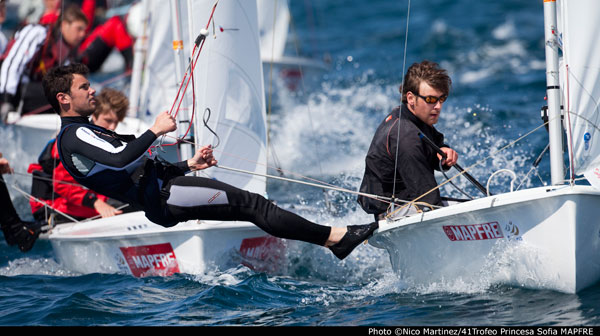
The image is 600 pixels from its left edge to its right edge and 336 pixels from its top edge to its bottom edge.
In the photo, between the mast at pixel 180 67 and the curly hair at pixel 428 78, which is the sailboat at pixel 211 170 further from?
the curly hair at pixel 428 78

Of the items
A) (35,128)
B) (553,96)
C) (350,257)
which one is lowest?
(350,257)

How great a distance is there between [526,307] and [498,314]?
15cm

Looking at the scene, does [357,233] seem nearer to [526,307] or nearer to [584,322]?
[526,307]

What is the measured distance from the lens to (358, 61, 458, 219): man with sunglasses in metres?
4.10

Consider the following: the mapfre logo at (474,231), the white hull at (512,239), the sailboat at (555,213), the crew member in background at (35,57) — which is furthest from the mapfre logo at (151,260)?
the crew member in background at (35,57)

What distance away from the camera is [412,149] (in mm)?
4074

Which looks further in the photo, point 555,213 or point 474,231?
point 474,231

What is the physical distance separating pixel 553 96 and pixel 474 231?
2.49 ft

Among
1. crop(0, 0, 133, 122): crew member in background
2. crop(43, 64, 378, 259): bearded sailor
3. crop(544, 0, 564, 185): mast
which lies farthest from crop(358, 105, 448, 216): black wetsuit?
crop(0, 0, 133, 122): crew member in background

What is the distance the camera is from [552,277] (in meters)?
3.86

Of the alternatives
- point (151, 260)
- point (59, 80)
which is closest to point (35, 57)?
point (151, 260)

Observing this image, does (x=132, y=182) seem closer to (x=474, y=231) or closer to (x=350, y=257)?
(x=474, y=231)

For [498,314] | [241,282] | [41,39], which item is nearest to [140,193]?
[241,282]

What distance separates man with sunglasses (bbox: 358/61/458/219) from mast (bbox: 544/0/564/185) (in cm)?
55
